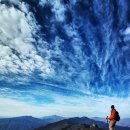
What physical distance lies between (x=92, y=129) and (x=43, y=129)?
371ft

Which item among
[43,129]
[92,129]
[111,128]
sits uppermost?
[43,129]

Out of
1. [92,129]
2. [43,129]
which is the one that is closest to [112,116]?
[92,129]

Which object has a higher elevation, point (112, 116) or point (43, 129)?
point (43, 129)

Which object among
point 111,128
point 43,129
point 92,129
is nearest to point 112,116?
point 111,128

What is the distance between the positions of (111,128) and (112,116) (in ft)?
4.30

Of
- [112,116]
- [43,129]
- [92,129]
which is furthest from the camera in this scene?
[43,129]

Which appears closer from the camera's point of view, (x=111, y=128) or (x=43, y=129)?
(x=111, y=128)

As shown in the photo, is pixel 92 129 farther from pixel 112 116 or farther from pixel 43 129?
pixel 43 129

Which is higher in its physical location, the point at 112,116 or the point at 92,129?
the point at 92,129

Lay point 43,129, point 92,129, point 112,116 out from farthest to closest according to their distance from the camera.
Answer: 1. point 43,129
2. point 92,129
3. point 112,116

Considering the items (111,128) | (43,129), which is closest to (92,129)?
(111,128)

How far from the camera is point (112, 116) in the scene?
20.2m

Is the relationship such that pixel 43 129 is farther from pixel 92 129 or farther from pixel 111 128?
pixel 111 128

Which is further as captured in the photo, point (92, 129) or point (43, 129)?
point (43, 129)
